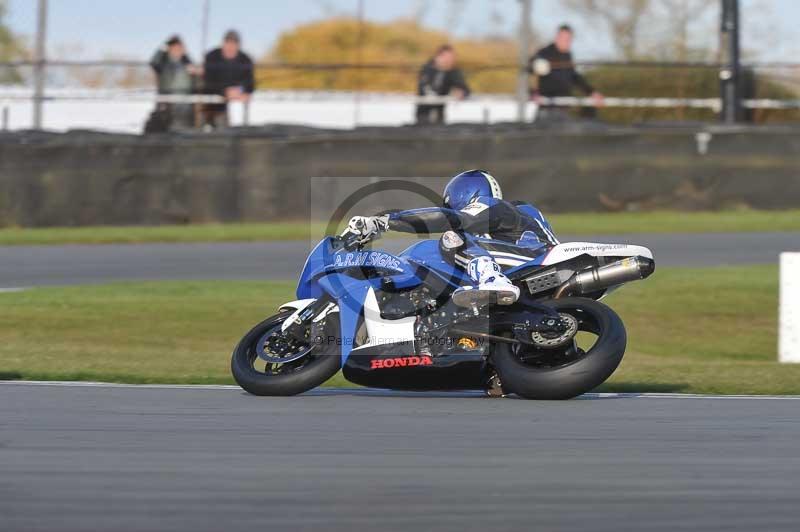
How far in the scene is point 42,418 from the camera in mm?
6285

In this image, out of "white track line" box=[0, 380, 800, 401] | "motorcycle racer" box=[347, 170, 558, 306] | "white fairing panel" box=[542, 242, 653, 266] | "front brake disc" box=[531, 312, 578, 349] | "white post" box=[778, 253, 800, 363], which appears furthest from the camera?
"white post" box=[778, 253, 800, 363]

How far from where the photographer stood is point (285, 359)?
713 cm

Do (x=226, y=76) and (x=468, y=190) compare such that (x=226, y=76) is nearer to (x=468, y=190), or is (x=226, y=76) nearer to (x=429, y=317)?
(x=468, y=190)

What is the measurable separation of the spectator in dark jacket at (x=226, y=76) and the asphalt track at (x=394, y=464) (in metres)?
11.6

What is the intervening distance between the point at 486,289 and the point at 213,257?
8.83m

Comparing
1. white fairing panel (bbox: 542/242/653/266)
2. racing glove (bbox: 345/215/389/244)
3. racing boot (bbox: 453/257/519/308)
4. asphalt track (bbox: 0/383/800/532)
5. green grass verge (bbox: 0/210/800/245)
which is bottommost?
asphalt track (bbox: 0/383/800/532)

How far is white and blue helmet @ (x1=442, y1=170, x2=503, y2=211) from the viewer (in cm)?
723

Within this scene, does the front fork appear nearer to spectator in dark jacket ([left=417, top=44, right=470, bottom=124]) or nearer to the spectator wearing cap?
the spectator wearing cap

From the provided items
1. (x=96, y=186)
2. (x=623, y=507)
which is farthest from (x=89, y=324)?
(x=623, y=507)

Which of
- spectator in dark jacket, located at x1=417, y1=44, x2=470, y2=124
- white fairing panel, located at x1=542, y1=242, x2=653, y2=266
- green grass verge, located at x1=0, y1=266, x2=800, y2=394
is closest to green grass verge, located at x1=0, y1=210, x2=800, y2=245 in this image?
spectator in dark jacket, located at x1=417, y1=44, x2=470, y2=124

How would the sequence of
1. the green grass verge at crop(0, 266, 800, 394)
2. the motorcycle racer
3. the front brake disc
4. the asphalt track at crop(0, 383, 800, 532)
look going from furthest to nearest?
the green grass verge at crop(0, 266, 800, 394)
the motorcycle racer
the front brake disc
the asphalt track at crop(0, 383, 800, 532)

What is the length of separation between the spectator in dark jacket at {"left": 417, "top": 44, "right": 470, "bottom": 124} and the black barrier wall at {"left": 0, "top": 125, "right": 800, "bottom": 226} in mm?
1678

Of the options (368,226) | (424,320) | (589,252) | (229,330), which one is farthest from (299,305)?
(229,330)

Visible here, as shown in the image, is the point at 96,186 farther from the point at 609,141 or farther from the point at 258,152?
the point at 609,141
